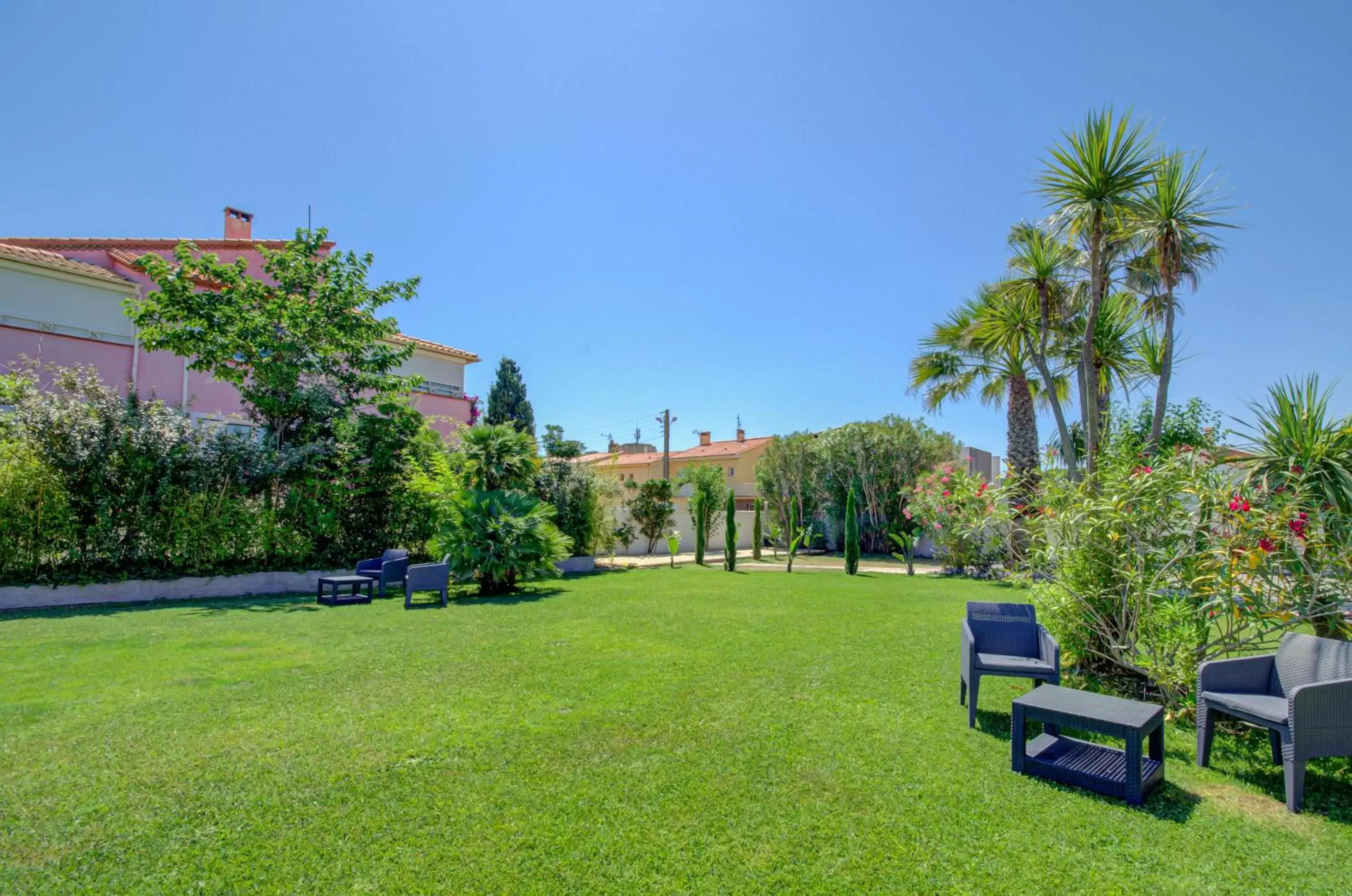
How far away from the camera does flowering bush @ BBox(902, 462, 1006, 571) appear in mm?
6613

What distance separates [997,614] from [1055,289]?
22.3ft

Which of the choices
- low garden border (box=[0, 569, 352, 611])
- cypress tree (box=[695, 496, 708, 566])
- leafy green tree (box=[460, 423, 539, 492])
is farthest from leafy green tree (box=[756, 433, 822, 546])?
low garden border (box=[0, 569, 352, 611])

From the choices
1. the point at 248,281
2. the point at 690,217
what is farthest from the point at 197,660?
the point at 690,217

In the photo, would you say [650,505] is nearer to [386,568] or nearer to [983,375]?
[983,375]

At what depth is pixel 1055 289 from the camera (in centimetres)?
979

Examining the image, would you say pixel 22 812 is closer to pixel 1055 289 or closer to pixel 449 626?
pixel 449 626

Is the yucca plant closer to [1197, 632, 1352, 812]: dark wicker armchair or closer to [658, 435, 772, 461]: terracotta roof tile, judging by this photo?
[1197, 632, 1352, 812]: dark wicker armchair

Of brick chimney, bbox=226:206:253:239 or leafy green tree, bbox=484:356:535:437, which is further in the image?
leafy green tree, bbox=484:356:535:437

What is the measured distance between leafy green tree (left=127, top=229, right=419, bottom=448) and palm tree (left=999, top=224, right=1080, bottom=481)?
1336 centimetres

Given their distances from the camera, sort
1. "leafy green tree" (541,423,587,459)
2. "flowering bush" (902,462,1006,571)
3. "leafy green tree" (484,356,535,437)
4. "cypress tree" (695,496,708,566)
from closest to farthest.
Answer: "flowering bush" (902,462,1006,571)
"leafy green tree" (541,423,587,459)
"cypress tree" (695,496,708,566)
"leafy green tree" (484,356,535,437)

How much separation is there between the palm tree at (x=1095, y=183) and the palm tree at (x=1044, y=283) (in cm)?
101

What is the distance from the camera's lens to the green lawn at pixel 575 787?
8.94 feet

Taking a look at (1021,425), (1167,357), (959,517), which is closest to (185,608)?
(959,517)

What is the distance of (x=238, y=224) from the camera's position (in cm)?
2156
